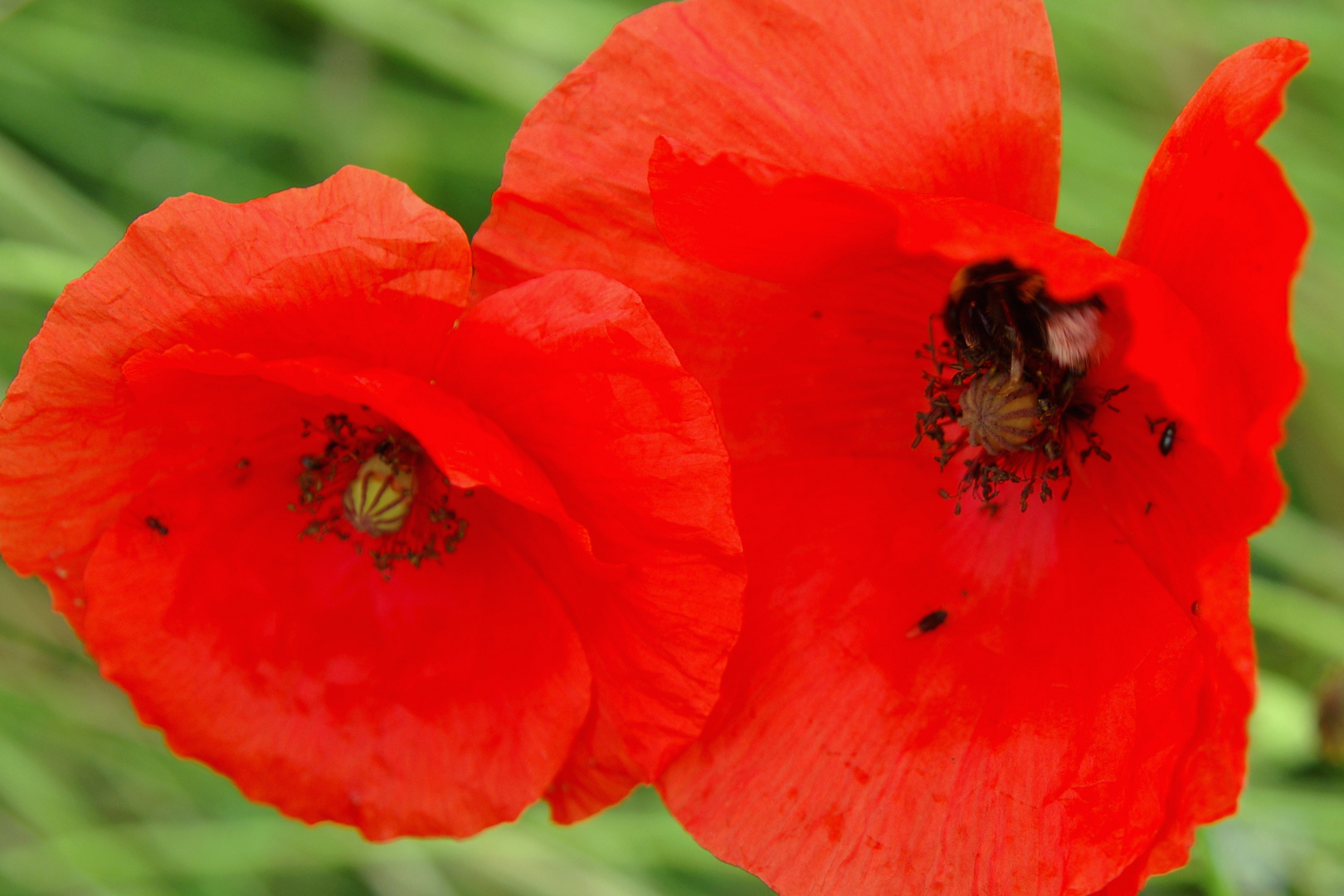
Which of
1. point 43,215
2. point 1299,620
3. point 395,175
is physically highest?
point 395,175

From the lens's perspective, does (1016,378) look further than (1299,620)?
No

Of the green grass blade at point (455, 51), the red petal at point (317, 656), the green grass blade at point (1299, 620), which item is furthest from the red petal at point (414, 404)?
the green grass blade at point (1299, 620)

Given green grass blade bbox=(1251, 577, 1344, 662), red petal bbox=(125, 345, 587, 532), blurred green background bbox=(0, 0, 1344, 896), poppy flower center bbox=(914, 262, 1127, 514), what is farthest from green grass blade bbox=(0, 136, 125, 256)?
green grass blade bbox=(1251, 577, 1344, 662)

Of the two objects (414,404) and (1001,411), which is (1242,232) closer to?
(1001,411)

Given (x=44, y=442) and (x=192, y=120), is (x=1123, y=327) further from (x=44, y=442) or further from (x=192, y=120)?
(x=192, y=120)

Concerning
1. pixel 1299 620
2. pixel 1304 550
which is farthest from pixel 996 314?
pixel 1304 550

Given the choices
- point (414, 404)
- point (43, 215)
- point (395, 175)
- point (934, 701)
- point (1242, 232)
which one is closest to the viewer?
point (1242, 232)
